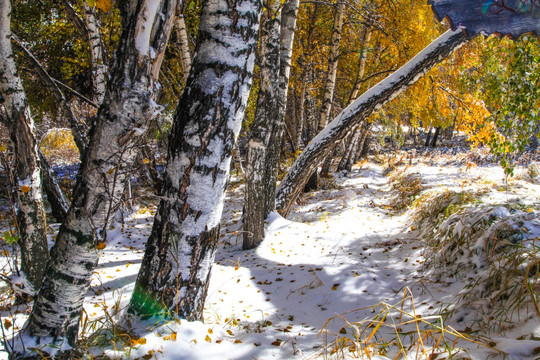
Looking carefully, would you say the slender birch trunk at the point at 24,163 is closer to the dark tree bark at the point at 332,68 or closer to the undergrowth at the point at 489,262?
the undergrowth at the point at 489,262

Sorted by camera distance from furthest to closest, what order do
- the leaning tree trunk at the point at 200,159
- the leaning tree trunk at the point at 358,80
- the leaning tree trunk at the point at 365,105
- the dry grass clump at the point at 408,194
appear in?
the leaning tree trunk at the point at 358,80 < the dry grass clump at the point at 408,194 < the leaning tree trunk at the point at 365,105 < the leaning tree trunk at the point at 200,159

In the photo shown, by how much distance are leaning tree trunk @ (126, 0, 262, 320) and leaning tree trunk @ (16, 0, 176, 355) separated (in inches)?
15.2

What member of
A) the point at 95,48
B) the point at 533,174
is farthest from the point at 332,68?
the point at 95,48

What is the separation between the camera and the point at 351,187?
1014cm

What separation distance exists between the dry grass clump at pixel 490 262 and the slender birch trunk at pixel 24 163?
151 inches

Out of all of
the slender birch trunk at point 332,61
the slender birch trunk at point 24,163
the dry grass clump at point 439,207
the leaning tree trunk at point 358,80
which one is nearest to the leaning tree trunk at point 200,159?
the slender birch trunk at point 24,163

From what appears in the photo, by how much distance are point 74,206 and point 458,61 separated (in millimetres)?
6521

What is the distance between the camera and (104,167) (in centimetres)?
165

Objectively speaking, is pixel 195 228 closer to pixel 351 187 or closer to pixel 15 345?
pixel 15 345

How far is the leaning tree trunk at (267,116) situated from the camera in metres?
4.49

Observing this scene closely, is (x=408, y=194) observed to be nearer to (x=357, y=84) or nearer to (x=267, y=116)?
(x=357, y=84)

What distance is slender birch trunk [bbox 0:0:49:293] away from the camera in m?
2.85

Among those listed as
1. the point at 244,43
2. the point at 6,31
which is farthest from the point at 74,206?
the point at 6,31

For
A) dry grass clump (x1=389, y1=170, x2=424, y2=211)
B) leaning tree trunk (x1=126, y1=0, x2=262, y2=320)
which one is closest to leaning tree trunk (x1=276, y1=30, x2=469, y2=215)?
dry grass clump (x1=389, y1=170, x2=424, y2=211)
